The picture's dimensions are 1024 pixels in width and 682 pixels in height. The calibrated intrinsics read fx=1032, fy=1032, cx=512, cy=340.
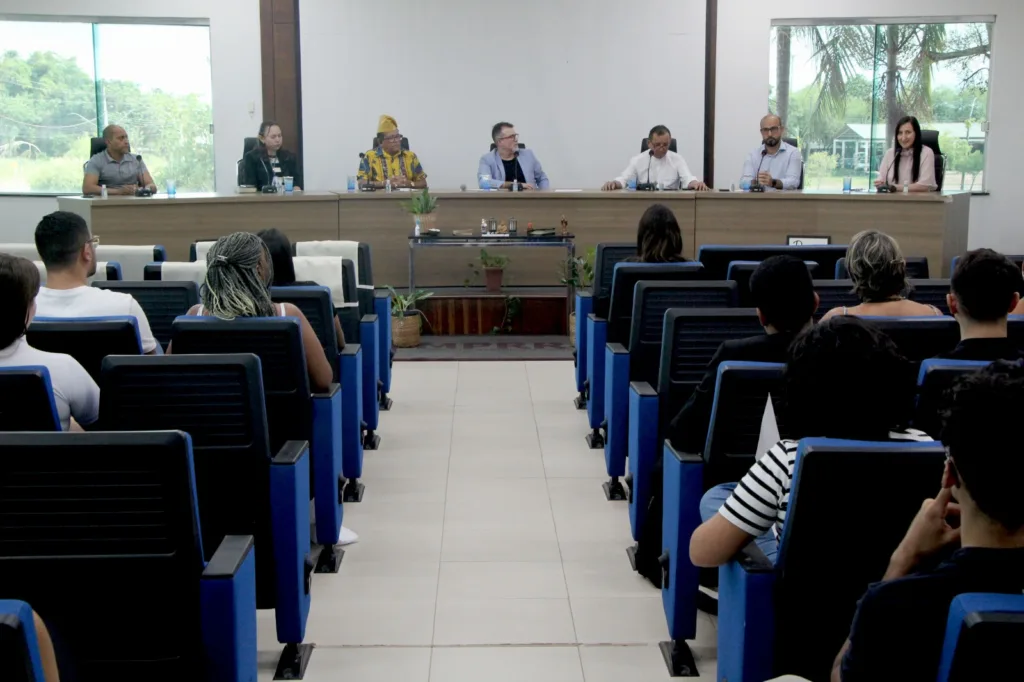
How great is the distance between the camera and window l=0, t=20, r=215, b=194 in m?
10.1

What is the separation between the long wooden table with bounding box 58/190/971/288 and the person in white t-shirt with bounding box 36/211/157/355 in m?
4.23

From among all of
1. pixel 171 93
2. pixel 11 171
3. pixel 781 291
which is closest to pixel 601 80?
pixel 171 93

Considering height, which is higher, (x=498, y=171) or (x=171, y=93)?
(x=171, y=93)

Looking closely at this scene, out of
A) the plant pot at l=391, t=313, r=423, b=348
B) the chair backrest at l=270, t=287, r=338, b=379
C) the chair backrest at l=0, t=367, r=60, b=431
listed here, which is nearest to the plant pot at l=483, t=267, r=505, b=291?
the plant pot at l=391, t=313, r=423, b=348

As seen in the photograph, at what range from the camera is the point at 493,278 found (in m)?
7.57

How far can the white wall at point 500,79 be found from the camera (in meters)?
9.80

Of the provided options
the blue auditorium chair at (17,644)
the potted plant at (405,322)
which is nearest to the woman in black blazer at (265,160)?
the potted plant at (405,322)

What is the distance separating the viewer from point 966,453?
3.92 feet

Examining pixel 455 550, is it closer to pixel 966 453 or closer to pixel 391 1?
pixel 966 453

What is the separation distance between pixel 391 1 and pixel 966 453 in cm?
935

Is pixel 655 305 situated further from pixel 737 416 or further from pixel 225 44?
pixel 225 44

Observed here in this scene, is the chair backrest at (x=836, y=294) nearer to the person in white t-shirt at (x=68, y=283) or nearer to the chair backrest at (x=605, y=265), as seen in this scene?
the chair backrest at (x=605, y=265)

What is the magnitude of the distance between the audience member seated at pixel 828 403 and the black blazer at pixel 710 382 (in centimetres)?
60

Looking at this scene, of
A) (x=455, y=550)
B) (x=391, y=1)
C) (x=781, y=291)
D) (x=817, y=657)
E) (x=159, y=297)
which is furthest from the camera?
(x=391, y=1)
